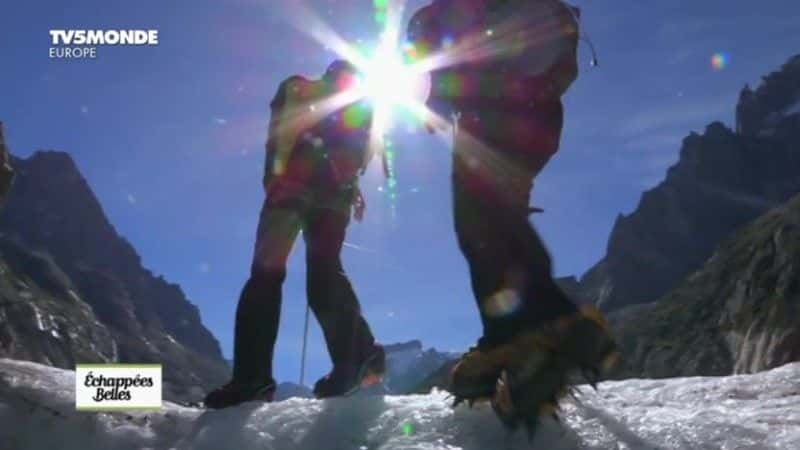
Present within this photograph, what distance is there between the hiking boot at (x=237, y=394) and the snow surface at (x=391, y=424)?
1.89 feet

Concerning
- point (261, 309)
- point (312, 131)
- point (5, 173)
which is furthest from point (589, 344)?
point (5, 173)

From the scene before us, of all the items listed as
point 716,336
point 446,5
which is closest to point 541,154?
point 446,5

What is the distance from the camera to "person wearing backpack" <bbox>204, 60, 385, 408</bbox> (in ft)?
21.3

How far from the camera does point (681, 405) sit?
14.7 ft

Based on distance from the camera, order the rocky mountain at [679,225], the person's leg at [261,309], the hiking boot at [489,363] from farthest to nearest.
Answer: the rocky mountain at [679,225]
the person's leg at [261,309]
the hiking boot at [489,363]

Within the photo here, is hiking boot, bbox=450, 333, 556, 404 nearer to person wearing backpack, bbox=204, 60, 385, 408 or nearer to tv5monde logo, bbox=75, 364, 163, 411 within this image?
tv5monde logo, bbox=75, 364, 163, 411

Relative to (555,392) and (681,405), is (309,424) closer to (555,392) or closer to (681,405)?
(555,392)

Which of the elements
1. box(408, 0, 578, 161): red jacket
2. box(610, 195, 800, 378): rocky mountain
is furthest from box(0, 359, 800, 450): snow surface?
box(610, 195, 800, 378): rocky mountain

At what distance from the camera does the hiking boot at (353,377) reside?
21.5 ft

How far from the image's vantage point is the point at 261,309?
5.89 m

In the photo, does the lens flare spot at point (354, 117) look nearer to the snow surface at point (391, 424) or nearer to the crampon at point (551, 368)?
the snow surface at point (391, 424)

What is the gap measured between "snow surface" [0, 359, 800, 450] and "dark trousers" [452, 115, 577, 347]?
1.50 ft

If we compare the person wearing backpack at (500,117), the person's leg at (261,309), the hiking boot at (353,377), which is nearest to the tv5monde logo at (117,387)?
the person's leg at (261,309)

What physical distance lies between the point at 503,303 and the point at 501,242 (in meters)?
0.36
